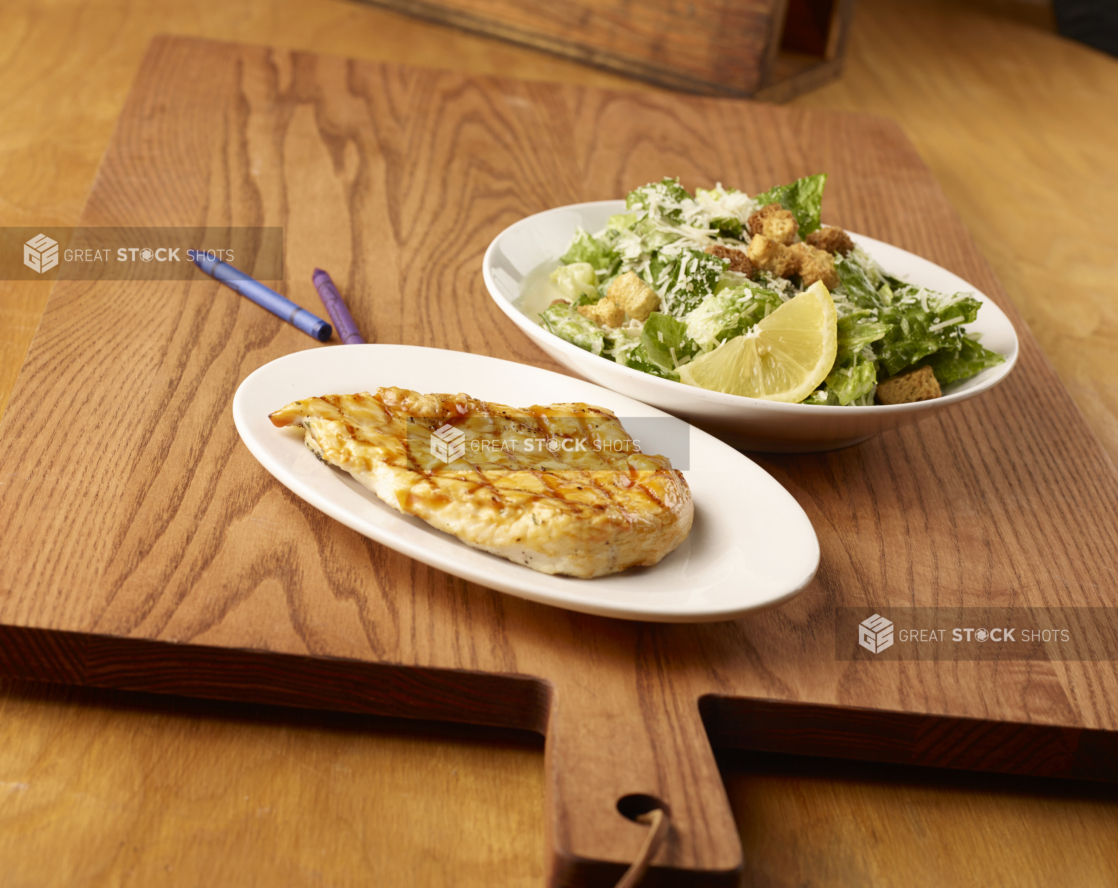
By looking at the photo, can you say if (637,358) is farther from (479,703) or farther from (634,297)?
(479,703)

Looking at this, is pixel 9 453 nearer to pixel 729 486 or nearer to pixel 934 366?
pixel 729 486

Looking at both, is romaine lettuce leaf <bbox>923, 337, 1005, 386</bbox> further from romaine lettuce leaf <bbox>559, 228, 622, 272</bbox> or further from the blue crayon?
the blue crayon

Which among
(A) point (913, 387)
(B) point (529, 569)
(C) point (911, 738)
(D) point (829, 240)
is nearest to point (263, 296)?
(B) point (529, 569)

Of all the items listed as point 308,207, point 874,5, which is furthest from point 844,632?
point 874,5

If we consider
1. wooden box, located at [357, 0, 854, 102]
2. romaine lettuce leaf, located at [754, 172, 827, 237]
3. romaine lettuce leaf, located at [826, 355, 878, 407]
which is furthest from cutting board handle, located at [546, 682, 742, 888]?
wooden box, located at [357, 0, 854, 102]

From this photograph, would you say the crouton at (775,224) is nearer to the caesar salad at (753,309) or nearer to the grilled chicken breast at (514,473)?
the caesar salad at (753,309)

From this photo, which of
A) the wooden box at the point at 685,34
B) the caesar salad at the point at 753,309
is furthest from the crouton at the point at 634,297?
the wooden box at the point at 685,34
